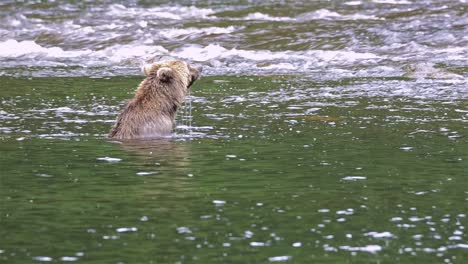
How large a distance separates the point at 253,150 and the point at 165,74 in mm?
2359

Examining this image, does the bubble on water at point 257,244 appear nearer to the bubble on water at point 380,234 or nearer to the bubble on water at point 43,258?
the bubble on water at point 380,234

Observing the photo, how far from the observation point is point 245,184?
11734 millimetres

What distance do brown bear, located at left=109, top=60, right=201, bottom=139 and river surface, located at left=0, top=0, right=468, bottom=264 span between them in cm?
31

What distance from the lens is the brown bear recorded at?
15305mm

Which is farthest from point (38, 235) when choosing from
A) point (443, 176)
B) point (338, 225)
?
point (443, 176)

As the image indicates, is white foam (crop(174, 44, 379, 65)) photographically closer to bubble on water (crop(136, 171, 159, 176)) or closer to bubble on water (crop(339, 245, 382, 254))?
bubble on water (crop(136, 171, 159, 176))

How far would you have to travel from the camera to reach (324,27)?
30.1m

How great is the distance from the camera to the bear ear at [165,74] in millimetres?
15648

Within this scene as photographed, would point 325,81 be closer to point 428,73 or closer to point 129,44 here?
point 428,73

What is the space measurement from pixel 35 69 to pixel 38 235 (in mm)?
16455

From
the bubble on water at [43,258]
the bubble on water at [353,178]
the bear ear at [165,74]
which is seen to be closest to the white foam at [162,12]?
the bear ear at [165,74]

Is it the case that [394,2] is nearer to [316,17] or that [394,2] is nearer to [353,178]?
[316,17]

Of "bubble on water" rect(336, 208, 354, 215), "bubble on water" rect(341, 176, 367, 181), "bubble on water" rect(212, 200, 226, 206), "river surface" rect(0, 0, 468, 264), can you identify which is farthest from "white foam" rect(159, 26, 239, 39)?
"bubble on water" rect(336, 208, 354, 215)

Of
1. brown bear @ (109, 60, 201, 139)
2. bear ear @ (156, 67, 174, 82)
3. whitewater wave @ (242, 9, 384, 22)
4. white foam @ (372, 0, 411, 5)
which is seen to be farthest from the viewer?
white foam @ (372, 0, 411, 5)
